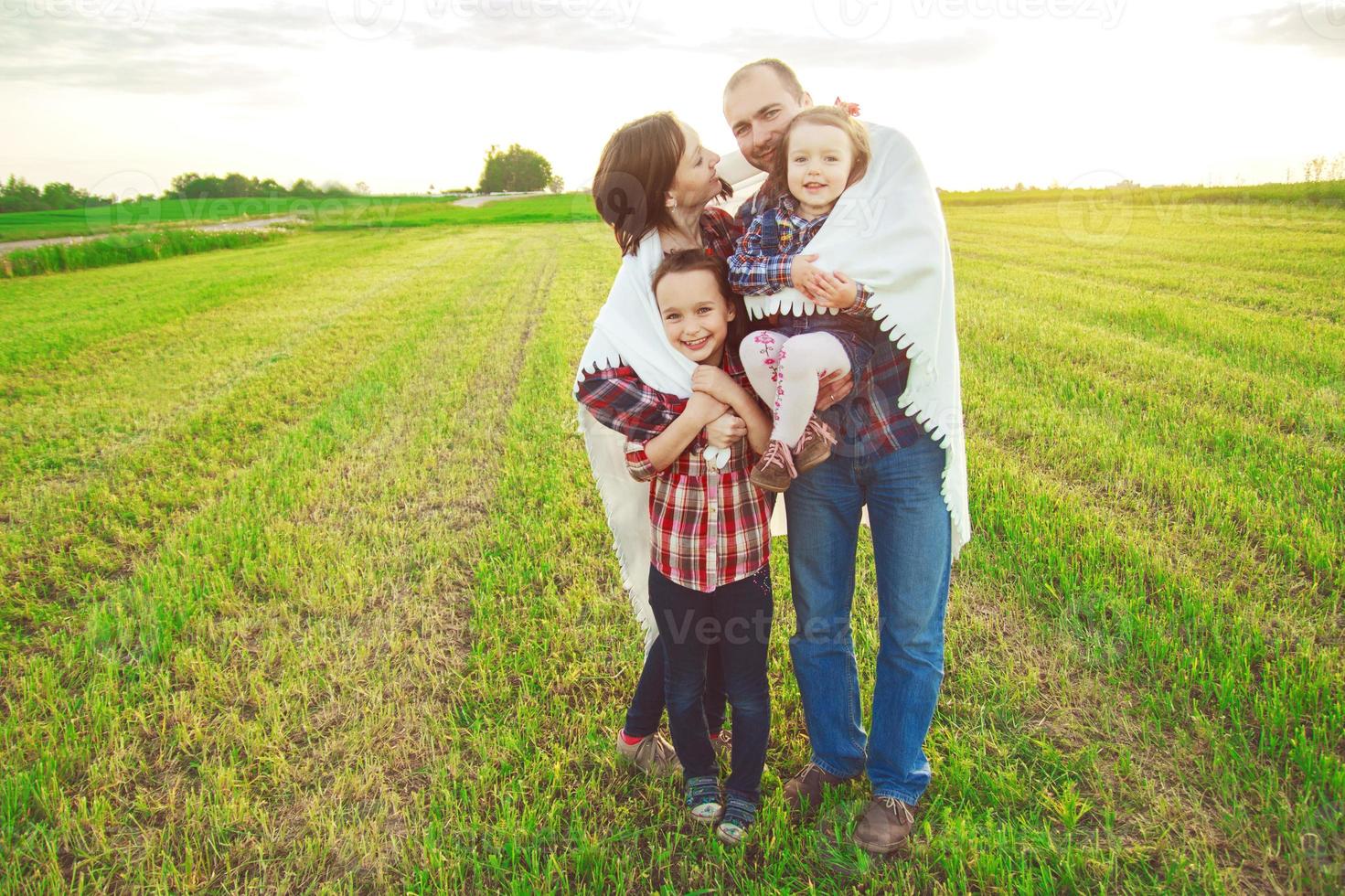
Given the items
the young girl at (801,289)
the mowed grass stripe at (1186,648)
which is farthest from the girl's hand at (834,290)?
the mowed grass stripe at (1186,648)

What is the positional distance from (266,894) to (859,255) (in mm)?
2597

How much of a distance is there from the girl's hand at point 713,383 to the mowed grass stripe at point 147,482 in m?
3.62

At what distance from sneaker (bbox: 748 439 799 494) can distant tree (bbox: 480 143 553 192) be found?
10295 centimetres

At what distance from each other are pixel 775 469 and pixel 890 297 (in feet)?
1.90


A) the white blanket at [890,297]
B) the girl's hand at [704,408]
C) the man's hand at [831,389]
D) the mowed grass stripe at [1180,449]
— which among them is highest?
the white blanket at [890,297]

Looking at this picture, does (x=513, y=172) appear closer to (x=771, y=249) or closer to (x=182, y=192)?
(x=182, y=192)

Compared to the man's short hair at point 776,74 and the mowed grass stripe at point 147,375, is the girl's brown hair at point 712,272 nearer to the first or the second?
the man's short hair at point 776,74

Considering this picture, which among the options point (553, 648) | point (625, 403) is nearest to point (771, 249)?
point (625, 403)

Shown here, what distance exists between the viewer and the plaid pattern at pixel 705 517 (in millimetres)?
2387

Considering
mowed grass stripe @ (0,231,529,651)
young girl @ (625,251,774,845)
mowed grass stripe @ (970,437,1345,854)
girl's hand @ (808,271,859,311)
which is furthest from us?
mowed grass stripe @ (0,231,529,651)

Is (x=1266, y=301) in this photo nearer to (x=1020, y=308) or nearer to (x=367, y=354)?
(x=1020, y=308)

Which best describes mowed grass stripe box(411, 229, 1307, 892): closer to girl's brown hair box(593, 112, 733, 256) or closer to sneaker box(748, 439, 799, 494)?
sneaker box(748, 439, 799, 494)

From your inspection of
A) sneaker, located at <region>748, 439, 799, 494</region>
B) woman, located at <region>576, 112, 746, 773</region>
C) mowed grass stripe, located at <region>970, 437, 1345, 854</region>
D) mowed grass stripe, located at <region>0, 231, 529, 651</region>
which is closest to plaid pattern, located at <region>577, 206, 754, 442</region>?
woman, located at <region>576, 112, 746, 773</region>

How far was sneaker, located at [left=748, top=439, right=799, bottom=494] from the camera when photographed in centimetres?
219
